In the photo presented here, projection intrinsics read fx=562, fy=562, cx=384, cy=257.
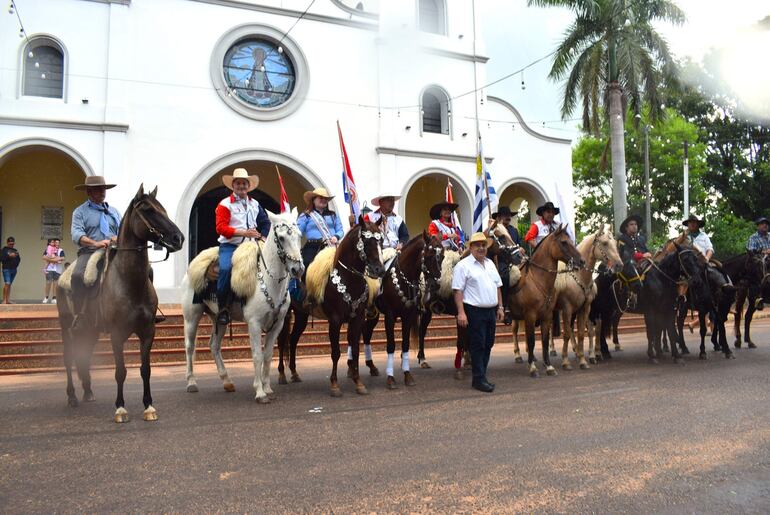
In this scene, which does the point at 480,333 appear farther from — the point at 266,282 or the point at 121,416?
the point at 121,416

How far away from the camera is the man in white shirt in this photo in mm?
7688

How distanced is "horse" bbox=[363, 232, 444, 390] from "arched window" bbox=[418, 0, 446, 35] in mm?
14963

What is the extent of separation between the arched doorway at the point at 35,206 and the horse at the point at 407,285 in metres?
13.2

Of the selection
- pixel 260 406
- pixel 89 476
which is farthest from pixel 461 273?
pixel 89 476

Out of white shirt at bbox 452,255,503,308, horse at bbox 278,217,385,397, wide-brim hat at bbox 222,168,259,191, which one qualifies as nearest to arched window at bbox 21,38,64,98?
wide-brim hat at bbox 222,168,259,191

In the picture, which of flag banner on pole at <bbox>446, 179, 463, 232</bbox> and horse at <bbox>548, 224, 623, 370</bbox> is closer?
horse at <bbox>548, 224, 623, 370</bbox>

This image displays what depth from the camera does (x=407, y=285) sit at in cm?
815

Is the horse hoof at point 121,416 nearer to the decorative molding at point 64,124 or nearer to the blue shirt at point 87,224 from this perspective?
the blue shirt at point 87,224

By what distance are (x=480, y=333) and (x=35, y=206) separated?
1587 centimetres

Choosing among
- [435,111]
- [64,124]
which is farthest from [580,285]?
[64,124]

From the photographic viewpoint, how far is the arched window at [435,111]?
20.2 metres

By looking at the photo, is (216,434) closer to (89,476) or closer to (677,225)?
(89,476)

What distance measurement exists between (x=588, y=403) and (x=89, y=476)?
5.28 m

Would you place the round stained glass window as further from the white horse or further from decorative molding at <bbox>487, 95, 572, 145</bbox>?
the white horse
